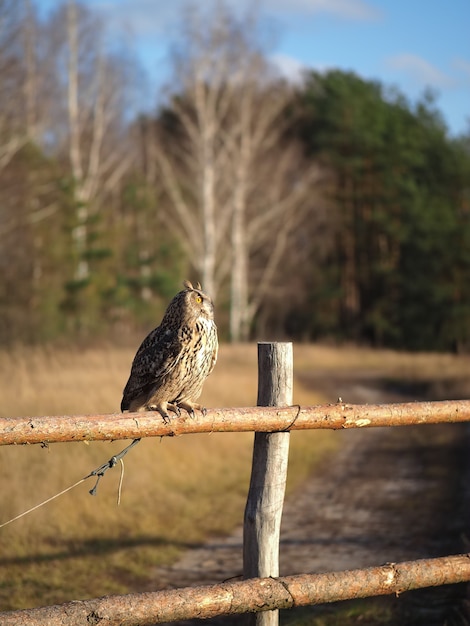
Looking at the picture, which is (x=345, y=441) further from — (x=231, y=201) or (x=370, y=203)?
(x=370, y=203)

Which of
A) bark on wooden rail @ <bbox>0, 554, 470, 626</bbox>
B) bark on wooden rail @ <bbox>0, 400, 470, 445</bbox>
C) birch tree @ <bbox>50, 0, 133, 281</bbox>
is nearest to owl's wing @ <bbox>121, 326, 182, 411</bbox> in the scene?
bark on wooden rail @ <bbox>0, 400, 470, 445</bbox>

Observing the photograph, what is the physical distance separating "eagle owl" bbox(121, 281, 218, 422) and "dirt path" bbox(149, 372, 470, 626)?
6.28 feet

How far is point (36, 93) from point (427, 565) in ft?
71.6

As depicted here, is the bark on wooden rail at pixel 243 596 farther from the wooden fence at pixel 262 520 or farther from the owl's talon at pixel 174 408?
the owl's talon at pixel 174 408

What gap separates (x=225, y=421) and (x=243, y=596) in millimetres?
725

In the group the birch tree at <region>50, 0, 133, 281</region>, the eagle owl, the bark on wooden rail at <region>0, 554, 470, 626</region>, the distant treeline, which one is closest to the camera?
the bark on wooden rail at <region>0, 554, 470, 626</region>

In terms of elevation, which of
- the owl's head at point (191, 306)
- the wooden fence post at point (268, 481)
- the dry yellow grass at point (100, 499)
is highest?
the owl's head at point (191, 306)

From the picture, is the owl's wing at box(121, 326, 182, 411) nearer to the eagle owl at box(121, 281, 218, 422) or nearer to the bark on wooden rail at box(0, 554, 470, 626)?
the eagle owl at box(121, 281, 218, 422)

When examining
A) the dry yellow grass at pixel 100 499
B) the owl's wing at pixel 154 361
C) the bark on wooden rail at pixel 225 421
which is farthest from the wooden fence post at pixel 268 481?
the dry yellow grass at pixel 100 499

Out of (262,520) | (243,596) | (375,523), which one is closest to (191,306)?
(262,520)

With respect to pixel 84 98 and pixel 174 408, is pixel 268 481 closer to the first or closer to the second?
pixel 174 408

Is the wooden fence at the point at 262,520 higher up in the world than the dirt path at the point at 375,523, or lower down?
higher up

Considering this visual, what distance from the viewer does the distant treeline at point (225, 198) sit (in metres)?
21.3

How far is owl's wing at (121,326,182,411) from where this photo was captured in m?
4.48
